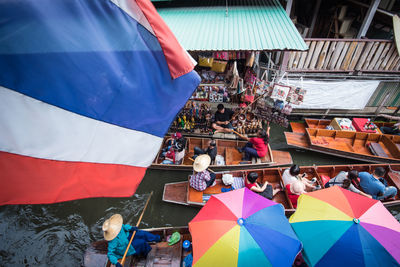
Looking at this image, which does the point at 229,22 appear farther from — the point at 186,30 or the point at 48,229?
the point at 48,229

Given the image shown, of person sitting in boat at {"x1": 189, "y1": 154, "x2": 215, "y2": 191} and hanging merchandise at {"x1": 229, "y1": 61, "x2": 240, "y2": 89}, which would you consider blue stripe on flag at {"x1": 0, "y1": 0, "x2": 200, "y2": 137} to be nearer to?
person sitting in boat at {"x1": 189, "y1": 154, "x2": 215, "y2": 191}

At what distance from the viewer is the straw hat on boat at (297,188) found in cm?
596

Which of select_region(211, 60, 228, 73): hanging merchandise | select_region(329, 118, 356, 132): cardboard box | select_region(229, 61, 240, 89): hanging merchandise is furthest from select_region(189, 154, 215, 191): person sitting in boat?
select_region(329, 118, 356, 132): cardboard box

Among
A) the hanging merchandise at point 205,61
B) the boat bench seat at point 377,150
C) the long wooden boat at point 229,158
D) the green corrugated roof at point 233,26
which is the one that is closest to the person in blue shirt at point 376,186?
the boat bench seat at point 377,150

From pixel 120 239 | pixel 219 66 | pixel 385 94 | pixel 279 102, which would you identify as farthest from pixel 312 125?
pixel 120 239

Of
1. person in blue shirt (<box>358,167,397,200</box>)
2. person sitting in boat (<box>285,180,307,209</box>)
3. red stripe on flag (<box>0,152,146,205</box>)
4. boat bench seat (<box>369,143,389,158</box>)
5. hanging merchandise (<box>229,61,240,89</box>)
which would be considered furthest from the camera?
hanging merchandise (<box>229,61,240,89</box>)

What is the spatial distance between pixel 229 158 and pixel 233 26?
4.93 metres

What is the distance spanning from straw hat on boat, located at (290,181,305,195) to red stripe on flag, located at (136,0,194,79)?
4853 millimetres

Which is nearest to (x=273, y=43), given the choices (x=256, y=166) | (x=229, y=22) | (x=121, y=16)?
(x=229, y=22)

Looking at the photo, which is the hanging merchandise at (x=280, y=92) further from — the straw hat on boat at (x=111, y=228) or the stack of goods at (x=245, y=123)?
the straw hat on boat at (x=111, y=228)

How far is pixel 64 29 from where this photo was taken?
2459mm

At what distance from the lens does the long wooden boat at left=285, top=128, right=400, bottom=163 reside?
25.9ft

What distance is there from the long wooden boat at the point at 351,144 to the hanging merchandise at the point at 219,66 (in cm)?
417

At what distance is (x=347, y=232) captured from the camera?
3.58 meters
